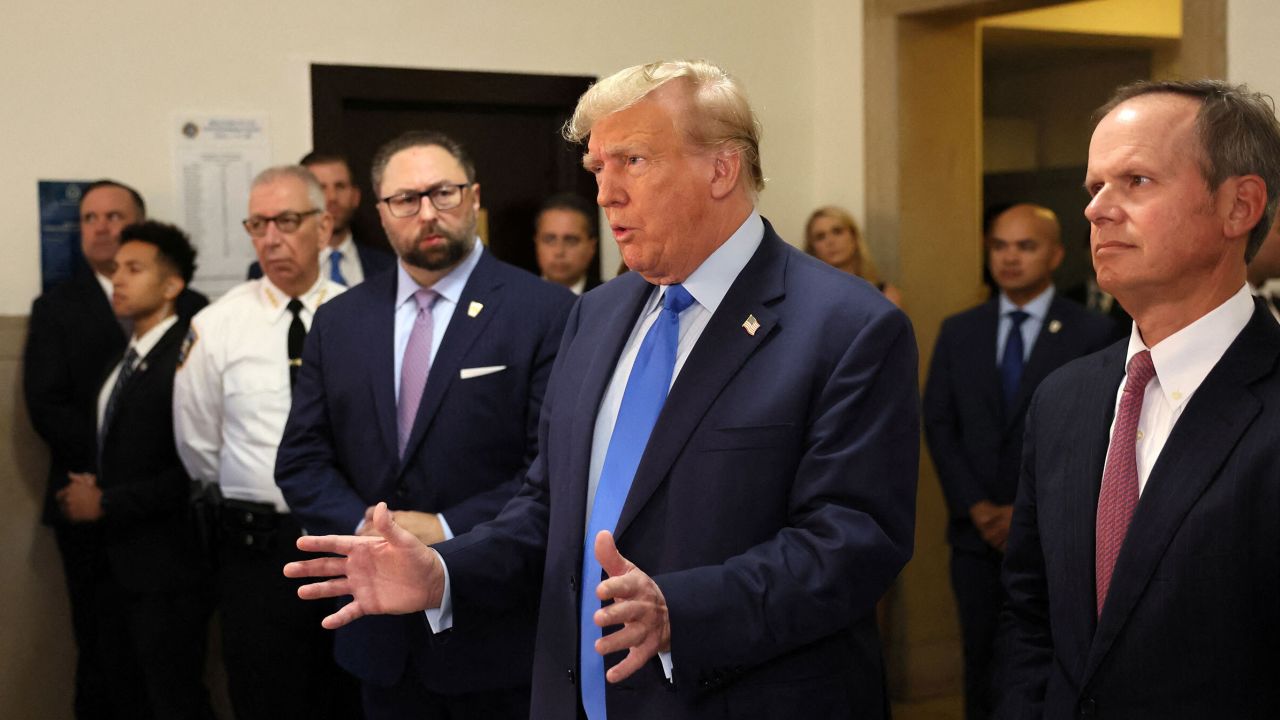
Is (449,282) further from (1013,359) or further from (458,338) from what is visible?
(1013,359)

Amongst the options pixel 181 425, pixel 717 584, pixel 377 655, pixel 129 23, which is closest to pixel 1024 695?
pixel 717 584

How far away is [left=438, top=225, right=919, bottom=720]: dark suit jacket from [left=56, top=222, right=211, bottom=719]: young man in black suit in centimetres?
234

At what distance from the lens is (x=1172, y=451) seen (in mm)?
1607

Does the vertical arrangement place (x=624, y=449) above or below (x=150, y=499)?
above

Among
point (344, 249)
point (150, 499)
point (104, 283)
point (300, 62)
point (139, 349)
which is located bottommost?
point (150, 499)

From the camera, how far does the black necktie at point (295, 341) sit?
11.6 ft

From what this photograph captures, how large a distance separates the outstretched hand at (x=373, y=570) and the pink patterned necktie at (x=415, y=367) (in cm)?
94

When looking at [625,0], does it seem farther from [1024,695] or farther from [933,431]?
[1024,695]

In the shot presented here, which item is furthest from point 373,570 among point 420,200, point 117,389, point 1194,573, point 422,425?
point 117,389

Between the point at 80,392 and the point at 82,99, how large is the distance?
99cm

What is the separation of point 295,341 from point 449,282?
0.76 m

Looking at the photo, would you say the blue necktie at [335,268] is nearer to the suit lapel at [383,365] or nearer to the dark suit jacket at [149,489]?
the dark suit jacket at [149,489]

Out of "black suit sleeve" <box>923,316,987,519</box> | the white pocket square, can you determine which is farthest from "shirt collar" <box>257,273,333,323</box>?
"black suit sleeve" <box>923,316,987,519</box>

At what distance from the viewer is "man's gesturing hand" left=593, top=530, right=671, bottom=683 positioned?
1598 millimetres
